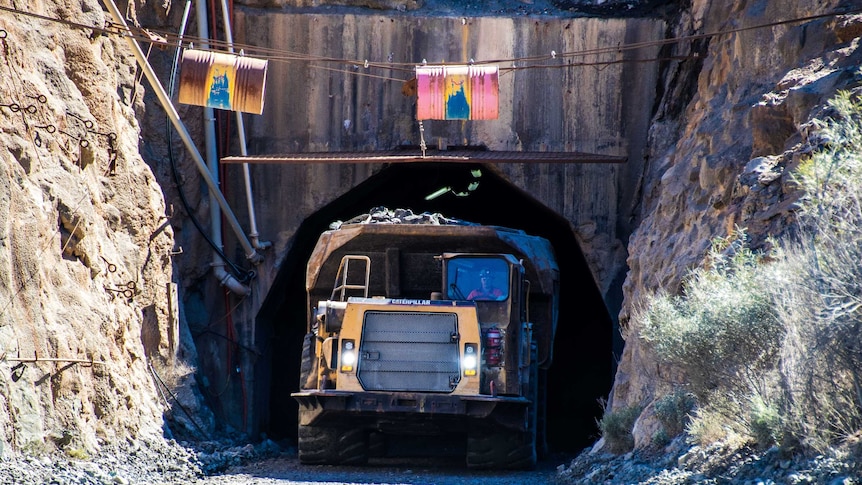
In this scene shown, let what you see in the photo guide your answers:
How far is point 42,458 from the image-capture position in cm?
1167

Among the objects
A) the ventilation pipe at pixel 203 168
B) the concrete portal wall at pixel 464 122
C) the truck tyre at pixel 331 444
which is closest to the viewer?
the truck tyre at pixel 331 444

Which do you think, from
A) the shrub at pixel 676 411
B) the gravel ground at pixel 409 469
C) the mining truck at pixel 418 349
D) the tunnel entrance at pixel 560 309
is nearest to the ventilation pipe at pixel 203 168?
the tunnel entrance at pixel 560 309

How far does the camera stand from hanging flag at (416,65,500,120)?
58.7 ft

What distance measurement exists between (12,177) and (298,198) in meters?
8.45

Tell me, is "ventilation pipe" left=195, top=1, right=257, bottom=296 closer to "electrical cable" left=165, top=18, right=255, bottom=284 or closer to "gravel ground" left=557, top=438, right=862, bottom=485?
"electrical cable" left=165, top=18, right=255, bottom=284

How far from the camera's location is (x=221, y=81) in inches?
674

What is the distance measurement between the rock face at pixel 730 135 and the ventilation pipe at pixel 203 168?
676cm

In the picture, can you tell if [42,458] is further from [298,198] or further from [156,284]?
[298,198]

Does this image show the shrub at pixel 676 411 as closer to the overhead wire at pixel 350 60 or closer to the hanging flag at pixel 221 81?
the overhead wire at pixel 350 60

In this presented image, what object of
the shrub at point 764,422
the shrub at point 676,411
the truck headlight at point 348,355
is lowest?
the shrub at point 676,411

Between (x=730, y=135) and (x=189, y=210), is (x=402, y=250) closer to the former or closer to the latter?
(x=730, y=135)

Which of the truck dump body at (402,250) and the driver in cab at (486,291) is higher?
the truck dump body at (402,250)

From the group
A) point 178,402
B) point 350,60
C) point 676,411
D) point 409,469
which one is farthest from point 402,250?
point 350,60

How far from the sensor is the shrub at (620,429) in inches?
513
